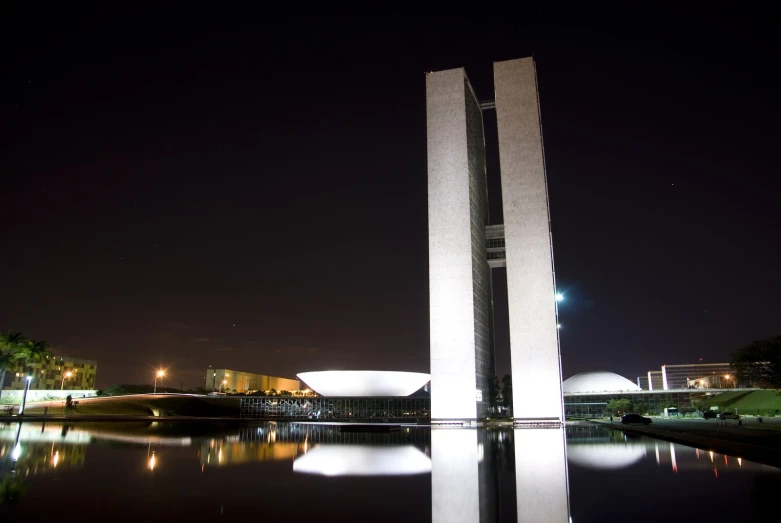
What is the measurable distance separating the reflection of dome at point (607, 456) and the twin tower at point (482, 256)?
27.9 m

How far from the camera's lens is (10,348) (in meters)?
49.8

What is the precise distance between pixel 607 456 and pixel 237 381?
3895 inches

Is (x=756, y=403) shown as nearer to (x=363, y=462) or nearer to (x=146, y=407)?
(x=363, y=462)

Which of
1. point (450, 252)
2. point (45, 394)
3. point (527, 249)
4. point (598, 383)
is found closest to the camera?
point (527, 249)

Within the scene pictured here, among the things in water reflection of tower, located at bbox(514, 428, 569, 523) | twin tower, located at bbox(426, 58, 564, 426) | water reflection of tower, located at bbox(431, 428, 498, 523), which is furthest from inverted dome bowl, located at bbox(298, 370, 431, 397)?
water reflection of tower, located at bbox(514, 428, 569, 523)

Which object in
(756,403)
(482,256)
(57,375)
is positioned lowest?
(756,403)

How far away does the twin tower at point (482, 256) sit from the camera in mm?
46594

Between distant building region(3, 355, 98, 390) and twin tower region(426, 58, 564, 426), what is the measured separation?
6782 centimetres

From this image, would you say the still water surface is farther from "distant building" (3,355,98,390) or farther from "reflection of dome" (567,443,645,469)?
"distant building" (3,355,98,390)

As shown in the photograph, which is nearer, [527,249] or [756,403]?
[527,249]

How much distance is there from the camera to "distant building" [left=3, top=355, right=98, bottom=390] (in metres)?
89.5

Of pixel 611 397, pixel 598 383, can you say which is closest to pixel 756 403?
pixel 611 397

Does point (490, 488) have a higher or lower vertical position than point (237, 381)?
lower

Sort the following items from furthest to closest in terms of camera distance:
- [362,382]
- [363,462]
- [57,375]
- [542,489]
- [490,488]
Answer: [57,375] < [362,382] < [363,462] < [490,488] < [542,489]
